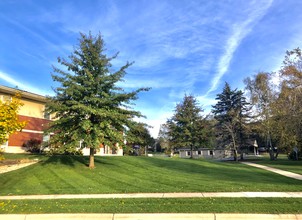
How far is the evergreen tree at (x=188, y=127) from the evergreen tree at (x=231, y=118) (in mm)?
8736

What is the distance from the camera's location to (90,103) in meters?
16.6

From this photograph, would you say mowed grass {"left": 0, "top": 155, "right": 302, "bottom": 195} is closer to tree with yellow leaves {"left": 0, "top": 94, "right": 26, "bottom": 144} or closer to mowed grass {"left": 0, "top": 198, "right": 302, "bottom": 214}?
mowed grass {"left": 0, "top": 198, "right": 302, "bottom": 214}

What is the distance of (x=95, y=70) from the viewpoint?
17.4m

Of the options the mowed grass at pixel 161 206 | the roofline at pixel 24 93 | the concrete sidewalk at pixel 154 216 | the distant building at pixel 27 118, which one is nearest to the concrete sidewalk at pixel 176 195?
the mowed grass at pixel 161 206

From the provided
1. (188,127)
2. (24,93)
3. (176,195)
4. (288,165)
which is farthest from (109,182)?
(188,127)

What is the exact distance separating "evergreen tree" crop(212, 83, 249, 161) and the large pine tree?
2769cm

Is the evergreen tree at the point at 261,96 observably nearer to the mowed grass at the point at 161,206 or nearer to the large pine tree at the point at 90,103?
the large pine tree at the point at 90,103

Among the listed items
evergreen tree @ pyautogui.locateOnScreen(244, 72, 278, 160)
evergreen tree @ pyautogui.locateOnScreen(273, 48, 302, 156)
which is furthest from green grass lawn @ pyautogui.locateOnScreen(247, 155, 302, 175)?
evergreen tree @ pyautogui.locateOnScreen(244, 72, 278, 160)

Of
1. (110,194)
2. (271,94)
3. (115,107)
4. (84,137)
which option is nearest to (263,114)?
(271,94)

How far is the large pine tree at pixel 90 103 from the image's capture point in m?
15.9

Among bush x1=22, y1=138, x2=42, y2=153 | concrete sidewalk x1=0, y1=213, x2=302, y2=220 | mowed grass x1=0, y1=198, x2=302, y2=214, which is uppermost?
bush x1=22, y1=138, x2=42, y2=153

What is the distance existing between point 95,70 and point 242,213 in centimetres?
1322

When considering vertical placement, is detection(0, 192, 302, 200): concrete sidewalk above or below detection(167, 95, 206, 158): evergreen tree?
below

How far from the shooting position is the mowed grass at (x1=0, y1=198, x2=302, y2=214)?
7672 mm
